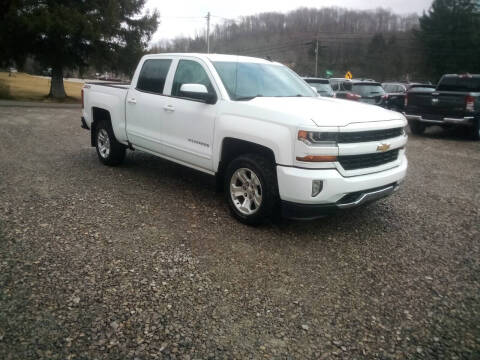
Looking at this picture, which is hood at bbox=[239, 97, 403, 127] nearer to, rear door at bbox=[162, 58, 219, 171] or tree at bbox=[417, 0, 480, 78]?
rear door at bbox=[162, 58, 219, 171]

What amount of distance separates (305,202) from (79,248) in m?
2.25

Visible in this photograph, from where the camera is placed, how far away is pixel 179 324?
2818 millimetres

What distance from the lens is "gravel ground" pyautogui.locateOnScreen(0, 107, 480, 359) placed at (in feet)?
8.77

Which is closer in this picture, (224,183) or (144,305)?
(144,305)

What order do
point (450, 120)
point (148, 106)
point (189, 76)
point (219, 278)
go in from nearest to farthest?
point (219, 278), point (189, 76), point (148, 106), point (450, 120)

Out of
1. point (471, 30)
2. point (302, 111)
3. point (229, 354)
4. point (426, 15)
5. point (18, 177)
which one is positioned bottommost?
point (229, 354)

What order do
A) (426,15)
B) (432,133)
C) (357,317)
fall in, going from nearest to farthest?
(357,317) < (432,133) < (426,15)

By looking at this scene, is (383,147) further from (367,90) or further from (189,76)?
(367,90)

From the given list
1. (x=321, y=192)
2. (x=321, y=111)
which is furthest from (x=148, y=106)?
(x=321, y=192)

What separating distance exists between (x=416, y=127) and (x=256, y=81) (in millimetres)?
9814

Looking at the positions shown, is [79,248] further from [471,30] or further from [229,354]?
[471,30]

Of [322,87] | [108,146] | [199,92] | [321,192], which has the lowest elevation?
[321,192]

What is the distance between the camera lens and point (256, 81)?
5066mm

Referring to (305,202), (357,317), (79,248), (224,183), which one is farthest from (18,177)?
(357,317)
